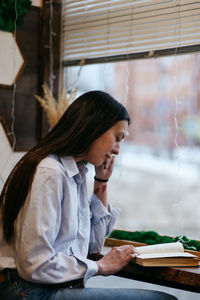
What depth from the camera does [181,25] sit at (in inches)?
87.4

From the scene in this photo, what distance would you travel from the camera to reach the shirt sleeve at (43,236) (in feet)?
4.50

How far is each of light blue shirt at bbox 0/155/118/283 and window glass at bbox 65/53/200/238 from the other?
2.85ft

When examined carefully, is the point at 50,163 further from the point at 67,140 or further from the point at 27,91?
the point at 27,91

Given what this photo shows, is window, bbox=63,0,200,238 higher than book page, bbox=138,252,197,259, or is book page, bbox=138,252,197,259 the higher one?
window, bbox=63,0,200,238

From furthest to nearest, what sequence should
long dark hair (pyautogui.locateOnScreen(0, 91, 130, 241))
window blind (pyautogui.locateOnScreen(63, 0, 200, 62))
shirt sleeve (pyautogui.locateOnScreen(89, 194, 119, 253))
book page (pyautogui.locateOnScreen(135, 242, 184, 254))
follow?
window blind (pyautogui.locateOnScreen(63, 0, 200, 62))
shirt sleeve (pyautogui.locateOnScreen(89, 194, 119, 253))
book page (pyautogui.locateOnScreen(135, 242, 184, 254))
long dark hair (pyautogui.locateOnScreen(0, 91, 130, 241))

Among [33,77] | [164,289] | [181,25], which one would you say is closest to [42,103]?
[33,77]

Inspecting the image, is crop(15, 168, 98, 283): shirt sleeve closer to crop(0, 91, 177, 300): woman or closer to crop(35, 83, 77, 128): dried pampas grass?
crop(0, 91, 177, 300): woman

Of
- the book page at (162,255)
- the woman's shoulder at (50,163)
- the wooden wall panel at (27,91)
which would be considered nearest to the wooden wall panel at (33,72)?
the wooden wall panel at (27,91)

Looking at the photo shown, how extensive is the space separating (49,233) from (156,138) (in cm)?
672

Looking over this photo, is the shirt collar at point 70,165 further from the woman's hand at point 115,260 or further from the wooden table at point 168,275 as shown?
the wooden table at point 168,275

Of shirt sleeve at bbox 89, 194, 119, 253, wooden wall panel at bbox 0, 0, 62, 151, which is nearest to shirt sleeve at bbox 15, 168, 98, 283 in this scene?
shirt sleeve at bbox 89, 194, 119, 253

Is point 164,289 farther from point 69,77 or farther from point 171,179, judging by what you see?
point 171,179

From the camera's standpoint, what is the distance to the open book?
65.4 inches

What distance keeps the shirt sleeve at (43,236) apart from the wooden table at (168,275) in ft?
1.15
